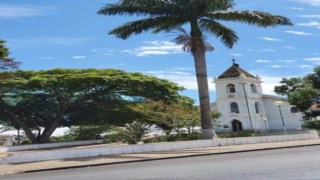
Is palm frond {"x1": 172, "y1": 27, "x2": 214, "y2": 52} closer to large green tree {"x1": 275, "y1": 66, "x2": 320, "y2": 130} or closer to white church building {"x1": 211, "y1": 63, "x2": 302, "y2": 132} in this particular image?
large green tree {"x1": 275, "y1": 66, "x2": 320, "y2": 130}

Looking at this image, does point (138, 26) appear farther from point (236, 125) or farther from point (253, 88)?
point (253, 88)

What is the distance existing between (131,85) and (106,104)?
477 cm

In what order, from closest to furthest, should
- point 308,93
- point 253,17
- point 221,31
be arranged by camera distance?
point 253,17, point 221,31, point 308,93

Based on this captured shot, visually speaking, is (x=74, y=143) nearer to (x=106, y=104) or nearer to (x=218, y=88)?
(x=106, y=104)

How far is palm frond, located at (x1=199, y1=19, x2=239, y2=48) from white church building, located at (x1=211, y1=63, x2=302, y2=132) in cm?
3418

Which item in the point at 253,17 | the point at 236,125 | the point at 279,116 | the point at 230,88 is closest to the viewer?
the point at 253,17

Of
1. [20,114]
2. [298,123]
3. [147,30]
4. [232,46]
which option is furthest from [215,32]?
[298,123]

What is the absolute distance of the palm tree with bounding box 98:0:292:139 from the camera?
23.4m

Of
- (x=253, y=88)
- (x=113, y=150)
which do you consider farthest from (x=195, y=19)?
(x=253, y=88)

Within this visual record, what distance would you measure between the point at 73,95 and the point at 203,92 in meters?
21.7

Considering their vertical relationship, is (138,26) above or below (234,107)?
above


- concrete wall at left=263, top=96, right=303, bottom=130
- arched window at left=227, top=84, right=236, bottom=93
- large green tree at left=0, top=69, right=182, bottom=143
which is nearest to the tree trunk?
large green tree at left=0, top=69, right=182, bottom=143

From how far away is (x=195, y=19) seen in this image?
24.1 meters

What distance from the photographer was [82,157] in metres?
19.6
